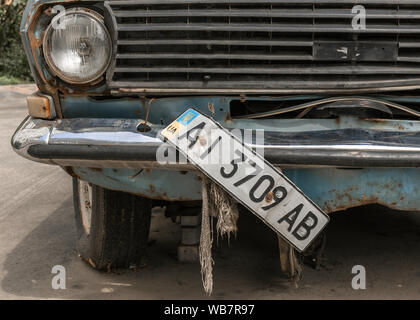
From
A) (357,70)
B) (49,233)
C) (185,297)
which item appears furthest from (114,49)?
(49,233)

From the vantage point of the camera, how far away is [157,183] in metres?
2.46

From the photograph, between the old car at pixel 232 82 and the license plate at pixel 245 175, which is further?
the old car at pixel 232 82

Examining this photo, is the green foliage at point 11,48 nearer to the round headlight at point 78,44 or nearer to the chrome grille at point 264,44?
the round headlight at point 78,44

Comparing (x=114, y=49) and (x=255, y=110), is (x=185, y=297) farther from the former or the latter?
(x=114, y=49)

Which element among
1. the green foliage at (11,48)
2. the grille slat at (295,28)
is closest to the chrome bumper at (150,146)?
the grille slat at (295,28)

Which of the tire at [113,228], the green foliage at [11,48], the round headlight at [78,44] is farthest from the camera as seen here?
the green foliage at [11,48]

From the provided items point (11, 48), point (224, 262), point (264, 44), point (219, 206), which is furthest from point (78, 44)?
point (11, 48)

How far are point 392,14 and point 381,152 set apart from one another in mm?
527

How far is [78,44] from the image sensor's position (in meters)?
2.44

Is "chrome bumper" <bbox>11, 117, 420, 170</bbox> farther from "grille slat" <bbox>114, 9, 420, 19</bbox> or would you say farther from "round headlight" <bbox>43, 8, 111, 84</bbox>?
"grille slat" <bbox>114, 9, 420, 19</bbox>

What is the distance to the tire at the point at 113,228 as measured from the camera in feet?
9.38

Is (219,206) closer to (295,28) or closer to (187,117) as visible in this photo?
(187,117)

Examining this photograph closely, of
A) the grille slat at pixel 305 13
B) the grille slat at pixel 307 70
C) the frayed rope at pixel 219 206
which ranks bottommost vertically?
the frayed rope at pixel 219 206

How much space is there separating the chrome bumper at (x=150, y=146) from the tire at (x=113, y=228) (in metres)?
0.42
